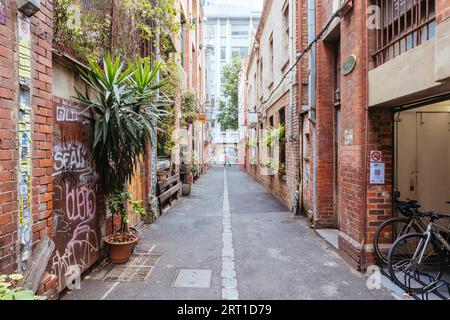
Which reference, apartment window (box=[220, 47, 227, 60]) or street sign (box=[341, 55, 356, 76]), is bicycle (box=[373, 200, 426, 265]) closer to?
street sign (box=[341, 55, 356, 76])

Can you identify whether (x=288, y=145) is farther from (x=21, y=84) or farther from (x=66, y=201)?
(x=21, y=84)

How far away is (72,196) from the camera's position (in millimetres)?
4070

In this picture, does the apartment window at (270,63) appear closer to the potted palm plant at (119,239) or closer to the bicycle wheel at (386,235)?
the bicycle wheel at (386,235)

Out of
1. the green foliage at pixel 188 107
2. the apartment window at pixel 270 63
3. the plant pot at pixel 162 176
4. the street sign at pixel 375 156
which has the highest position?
the apartment window at pixel 270 63

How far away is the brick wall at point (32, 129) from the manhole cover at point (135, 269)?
1417 millimetres

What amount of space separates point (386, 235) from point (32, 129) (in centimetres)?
469

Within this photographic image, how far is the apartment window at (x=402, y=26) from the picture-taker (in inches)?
149

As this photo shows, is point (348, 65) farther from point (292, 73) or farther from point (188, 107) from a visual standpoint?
point (188, 107)

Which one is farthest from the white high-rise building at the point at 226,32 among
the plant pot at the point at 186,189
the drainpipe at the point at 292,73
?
the drainpipe at the point at 292,73

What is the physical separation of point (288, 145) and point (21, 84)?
26.2ft

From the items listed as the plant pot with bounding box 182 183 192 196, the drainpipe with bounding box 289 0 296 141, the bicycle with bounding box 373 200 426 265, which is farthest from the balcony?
the plant pot with bounding box 182 183 192 196

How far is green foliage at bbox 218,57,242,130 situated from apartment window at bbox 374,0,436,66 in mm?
33048

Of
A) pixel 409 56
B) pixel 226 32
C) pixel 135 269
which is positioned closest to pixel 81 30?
pixel 135 269
